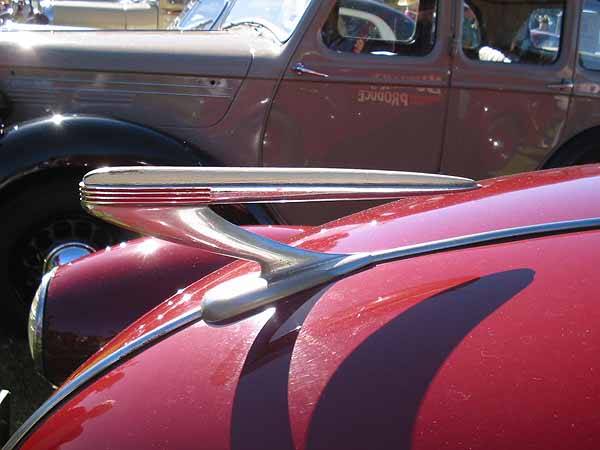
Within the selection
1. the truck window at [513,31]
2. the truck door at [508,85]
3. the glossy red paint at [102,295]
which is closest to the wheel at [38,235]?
the glossy red paint at [102,295]

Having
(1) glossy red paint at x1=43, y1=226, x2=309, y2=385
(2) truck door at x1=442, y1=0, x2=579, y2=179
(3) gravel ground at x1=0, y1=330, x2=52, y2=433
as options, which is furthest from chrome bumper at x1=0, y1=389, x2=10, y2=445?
(2) truck door at x1=442, y1=0, x2=579, y2=179

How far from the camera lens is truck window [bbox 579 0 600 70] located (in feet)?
11.7

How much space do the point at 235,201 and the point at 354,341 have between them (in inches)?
9.8

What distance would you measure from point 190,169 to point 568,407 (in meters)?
0.56

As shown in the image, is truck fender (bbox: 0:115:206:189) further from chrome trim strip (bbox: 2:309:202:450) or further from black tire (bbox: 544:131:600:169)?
chrome trim strip (bbox: 2:309:202:450)

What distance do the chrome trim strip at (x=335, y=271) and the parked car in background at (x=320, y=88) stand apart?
2035 millimetres

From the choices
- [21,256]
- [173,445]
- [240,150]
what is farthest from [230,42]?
[173,445]

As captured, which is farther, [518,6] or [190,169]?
[518,6]

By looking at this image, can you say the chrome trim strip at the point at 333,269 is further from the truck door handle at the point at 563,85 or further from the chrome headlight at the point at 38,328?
the truck door handle at the point at 563,85

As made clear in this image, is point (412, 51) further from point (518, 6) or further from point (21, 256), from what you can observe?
point (21, 256)

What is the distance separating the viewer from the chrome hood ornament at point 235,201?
3.34 ft

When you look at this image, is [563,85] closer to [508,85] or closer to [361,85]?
[508,85]

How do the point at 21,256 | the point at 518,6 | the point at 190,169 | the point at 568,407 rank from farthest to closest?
the point at 518,6, the point at 21,256, the point at 190,169, the point at 568,407

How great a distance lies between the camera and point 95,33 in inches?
145
